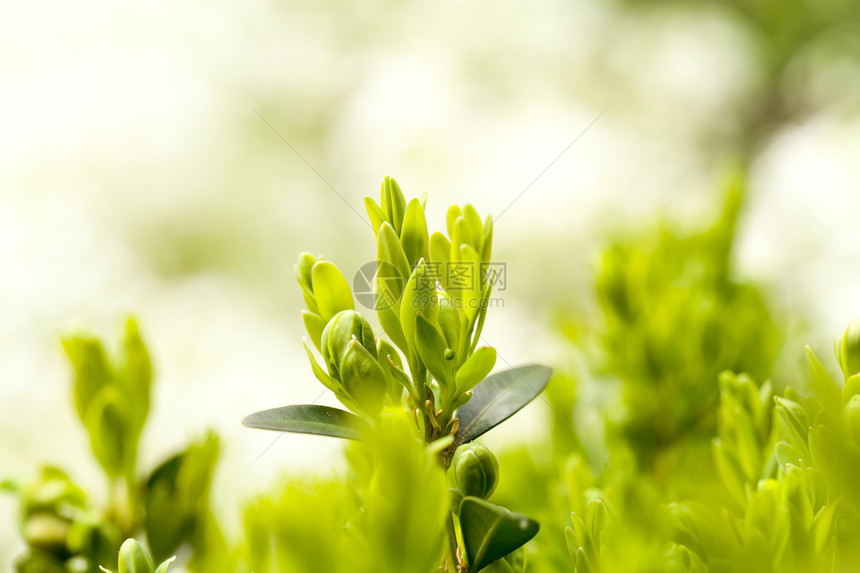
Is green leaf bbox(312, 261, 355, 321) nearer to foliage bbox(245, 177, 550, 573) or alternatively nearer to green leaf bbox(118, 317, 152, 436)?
foliage bbox(245, 177, 550, 573)

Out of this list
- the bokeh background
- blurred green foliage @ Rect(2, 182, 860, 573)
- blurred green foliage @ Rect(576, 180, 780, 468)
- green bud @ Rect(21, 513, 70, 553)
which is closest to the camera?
blurred green foliage @ Rect(2, 182, 860, 573)

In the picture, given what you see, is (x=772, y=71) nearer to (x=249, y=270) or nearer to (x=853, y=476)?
(x=249, y=270)

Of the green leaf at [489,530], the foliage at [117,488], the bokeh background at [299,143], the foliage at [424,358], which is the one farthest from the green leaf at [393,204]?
the bokeh background at [299,143]

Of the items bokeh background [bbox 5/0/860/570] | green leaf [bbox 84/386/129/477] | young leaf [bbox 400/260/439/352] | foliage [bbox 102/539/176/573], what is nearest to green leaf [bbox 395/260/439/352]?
young leaf [bbox 400/260/439/352]

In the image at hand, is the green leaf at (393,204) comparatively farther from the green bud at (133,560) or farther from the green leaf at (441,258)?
the green bud at (133,560)

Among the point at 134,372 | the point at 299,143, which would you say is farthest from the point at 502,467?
the point at 299,143

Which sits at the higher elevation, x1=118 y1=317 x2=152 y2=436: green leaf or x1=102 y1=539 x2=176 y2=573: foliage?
x1=118 y1=317 x2=152 y2=436: green leaf

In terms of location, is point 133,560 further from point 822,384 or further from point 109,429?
point 822,384
